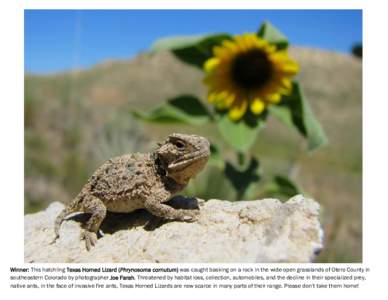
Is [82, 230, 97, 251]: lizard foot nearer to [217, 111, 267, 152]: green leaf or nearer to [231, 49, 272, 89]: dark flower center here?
[217, 111, 267, 152]: green leaf

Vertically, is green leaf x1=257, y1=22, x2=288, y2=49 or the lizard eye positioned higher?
green leaf x1=257, y1=22, x2=288, y2=49

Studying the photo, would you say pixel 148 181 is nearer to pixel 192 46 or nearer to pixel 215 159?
pixel 215 159

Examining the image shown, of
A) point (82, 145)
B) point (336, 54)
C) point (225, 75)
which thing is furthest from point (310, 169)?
point (336, 54)

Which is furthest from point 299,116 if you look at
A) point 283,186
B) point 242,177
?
point 242,177

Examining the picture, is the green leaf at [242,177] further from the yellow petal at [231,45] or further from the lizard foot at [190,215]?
the lizard foot at [190,215]

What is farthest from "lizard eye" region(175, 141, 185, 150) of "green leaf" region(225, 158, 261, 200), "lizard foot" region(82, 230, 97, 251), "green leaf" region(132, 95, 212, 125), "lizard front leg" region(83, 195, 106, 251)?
"green leaf" region(225, 158, 261, 200)

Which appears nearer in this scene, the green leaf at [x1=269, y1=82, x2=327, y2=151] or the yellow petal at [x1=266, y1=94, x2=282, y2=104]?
the green leaf at [x1=269, y1=82, x2=327, y2=151]
